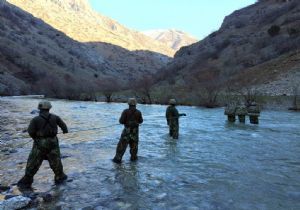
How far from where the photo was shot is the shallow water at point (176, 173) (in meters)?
9.47

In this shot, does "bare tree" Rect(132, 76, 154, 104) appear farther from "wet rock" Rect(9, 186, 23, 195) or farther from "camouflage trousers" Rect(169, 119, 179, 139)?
"wet rock" Rect(9, 186, 23, 195)

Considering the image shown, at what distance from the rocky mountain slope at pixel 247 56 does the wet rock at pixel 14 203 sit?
38.7 metres

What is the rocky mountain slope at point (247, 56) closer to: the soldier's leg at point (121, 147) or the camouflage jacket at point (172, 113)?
the camouflage jacket at point (172, 113)

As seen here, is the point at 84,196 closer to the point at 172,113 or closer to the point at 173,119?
the point at 172,113

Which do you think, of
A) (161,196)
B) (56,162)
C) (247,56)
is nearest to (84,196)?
(56,162)

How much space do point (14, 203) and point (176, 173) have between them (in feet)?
17.5

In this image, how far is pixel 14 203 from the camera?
868 centimetres

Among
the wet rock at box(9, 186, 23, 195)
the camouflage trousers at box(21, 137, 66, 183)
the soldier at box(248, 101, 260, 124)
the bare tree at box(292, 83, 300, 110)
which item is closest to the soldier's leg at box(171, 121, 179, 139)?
the soldier at box(248, 101, 260, 124)

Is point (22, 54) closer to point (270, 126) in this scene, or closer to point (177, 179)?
point (270, 126)

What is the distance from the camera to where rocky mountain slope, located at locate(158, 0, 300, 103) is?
48406 millimetres

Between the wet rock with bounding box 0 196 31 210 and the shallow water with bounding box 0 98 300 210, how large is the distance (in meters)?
0.50

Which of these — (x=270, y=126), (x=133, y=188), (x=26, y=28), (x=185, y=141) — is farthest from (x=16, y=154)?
(x=26, y=28)

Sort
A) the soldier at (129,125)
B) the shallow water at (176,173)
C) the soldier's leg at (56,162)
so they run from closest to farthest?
the shallow water at (176,173) < the soldier's leg at (56,162) < the soldier at (129,125)

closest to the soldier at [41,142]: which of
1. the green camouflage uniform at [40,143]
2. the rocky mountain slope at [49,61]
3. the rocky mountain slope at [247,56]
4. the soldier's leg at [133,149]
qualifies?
the green camouflage uniform at [40,143]
